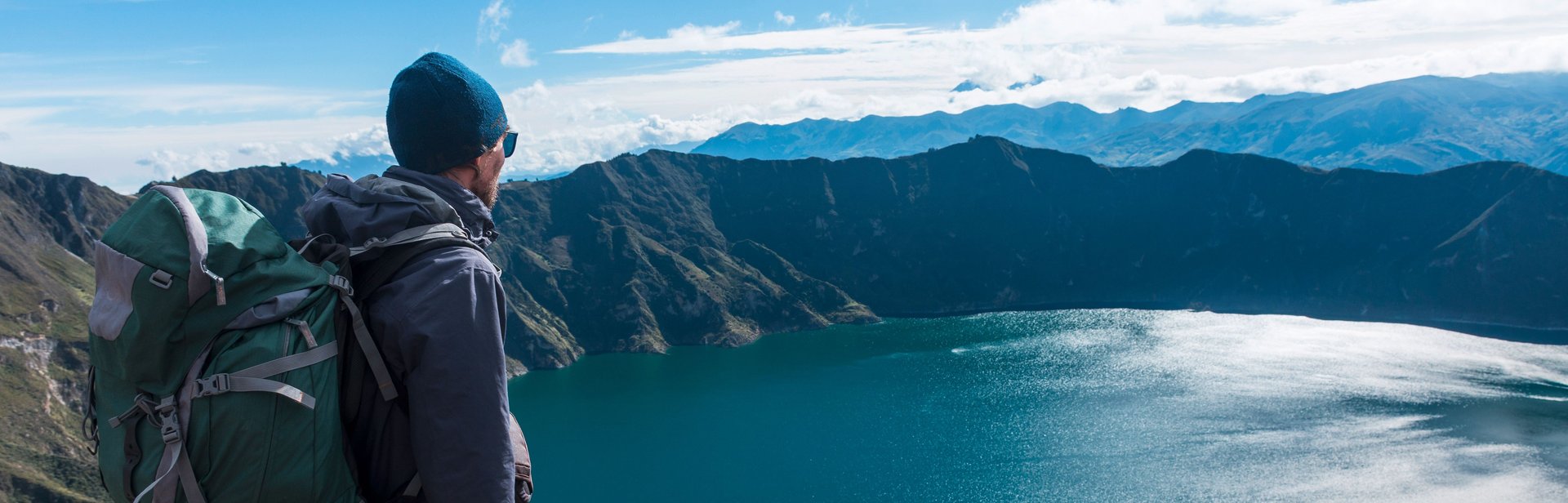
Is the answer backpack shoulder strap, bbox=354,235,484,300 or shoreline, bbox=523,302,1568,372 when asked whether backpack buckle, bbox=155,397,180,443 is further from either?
shoreline, bbox=523,302,1568,372

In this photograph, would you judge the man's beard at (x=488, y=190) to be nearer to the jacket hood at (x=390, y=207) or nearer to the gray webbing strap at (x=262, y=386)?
the jacket hood at (x=390, y=207)

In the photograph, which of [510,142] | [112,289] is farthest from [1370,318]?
[112,289]

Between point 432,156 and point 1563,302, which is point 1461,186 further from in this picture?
point 432,156

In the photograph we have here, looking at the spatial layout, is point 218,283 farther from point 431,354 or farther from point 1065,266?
point 1065,266

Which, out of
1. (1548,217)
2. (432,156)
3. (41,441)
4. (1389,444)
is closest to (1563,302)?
(1548,217)

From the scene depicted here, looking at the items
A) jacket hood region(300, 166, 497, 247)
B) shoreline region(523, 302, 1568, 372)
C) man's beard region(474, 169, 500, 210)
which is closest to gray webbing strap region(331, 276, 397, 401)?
jacket hood region(300, 166, 497, 247)

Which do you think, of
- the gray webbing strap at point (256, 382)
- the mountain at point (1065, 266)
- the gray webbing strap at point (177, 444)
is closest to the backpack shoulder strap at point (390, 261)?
the gray webbing strap at point (256, 382)
